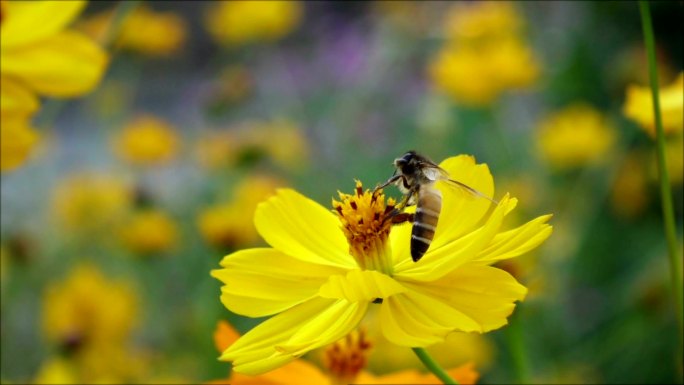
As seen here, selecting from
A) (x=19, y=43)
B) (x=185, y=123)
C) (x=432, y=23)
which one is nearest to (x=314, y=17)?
(x=185, y=123)

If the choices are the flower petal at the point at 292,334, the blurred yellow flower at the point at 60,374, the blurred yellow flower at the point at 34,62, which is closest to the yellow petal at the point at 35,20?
the blurred yellow flower at the point at 34,62

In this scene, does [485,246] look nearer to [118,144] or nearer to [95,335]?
[95,335]

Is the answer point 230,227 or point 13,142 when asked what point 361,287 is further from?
point 230,227

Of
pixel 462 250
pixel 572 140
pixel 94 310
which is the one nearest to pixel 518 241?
pixel 462 250

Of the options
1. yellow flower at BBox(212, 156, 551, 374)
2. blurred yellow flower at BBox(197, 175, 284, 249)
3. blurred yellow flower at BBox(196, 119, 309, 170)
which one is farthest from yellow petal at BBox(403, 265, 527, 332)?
blurred yellow flower at BBox(196, 119, 309, 170)

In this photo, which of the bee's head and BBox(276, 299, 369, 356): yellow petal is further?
the bee's head

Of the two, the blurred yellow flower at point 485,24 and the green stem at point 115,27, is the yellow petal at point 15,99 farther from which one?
the blurred yellow flower at point 485,24

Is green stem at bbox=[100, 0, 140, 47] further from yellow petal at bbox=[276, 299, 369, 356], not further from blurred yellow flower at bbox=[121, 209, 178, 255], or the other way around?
blurred yellow flower at bbox=[121, 209, 178, 255]
